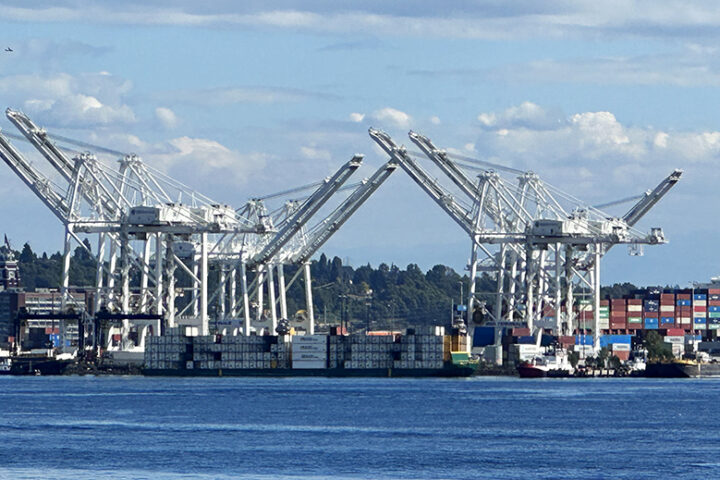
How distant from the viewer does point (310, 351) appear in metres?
155

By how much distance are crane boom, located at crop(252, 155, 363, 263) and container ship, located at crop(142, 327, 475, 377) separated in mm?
9673

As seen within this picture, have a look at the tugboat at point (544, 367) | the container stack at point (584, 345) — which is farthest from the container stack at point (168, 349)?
the container stack at point (584, 345)

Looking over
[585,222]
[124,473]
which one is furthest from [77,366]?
[124,473]

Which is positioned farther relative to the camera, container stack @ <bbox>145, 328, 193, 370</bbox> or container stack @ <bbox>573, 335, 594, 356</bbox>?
container stack @ <bbox>573, 335, 594, 356</bbox>

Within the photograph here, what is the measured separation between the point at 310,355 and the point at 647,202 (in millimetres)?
34842

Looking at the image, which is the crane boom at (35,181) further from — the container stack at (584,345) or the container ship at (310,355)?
the container stack at (584,345)

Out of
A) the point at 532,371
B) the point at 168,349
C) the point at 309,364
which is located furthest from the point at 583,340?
the point at 168,349

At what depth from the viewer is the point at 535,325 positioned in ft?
536

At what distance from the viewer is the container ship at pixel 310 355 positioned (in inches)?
5984

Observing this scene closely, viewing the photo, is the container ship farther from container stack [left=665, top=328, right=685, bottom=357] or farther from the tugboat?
container stack [left=665, top=328, right=685, bottom=357]

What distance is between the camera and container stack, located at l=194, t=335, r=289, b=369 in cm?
15375

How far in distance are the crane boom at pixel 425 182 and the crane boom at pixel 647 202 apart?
15630 millimetres

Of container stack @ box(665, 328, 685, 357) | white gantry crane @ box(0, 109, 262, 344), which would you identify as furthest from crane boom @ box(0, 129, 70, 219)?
container stack @ box(665, 328, 685, 357)

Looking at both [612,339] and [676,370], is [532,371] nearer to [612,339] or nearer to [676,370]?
[676,370]
